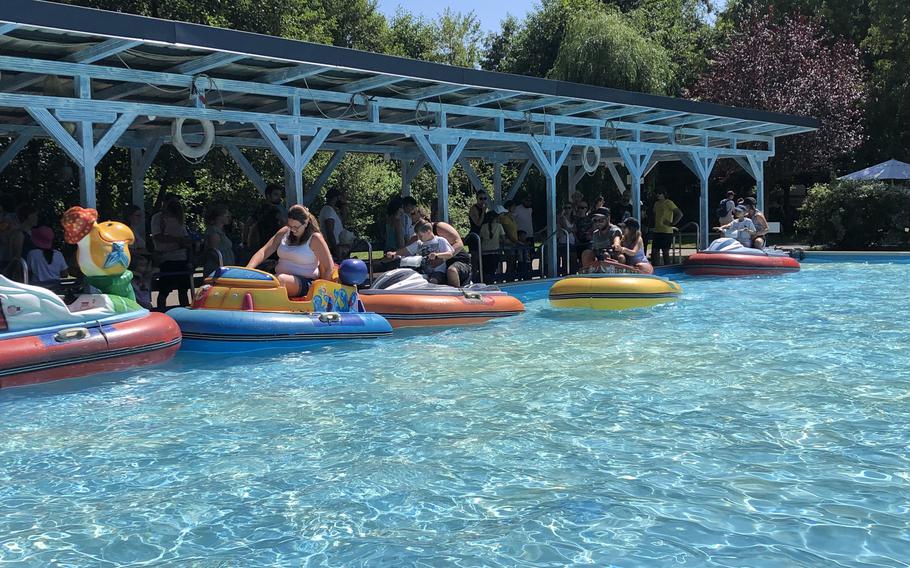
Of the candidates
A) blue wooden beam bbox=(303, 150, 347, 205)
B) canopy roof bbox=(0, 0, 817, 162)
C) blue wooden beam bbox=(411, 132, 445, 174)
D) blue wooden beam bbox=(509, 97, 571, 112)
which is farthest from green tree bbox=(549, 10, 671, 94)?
blue wooden beam bbox=(411, 132, 445, 174)

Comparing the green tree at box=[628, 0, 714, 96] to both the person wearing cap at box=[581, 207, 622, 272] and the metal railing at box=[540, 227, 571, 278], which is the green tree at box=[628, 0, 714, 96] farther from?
the person wearing cap at box=[581, 207, 622, 272]

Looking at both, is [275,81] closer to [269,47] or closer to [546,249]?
[269,47]

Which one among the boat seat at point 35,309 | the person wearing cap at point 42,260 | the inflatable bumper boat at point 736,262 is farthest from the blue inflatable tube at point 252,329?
the inflatable bumper boat at point 736,262

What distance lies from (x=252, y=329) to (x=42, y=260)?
270 cm

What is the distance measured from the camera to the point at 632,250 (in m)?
13.4

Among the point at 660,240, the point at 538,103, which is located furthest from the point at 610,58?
the point at 538,103

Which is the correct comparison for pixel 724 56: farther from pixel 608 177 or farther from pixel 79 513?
pixel 79 513

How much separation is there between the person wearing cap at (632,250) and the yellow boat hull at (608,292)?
2.98 feet

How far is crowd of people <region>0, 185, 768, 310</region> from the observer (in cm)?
967

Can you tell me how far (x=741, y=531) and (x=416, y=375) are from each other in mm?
4134

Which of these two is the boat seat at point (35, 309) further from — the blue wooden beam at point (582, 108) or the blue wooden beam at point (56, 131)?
the blue wooden beam at point (582, 108)

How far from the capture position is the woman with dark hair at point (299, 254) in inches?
374

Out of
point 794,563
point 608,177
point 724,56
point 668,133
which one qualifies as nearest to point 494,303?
point 794,563

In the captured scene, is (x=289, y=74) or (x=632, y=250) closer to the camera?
(x=289, y=74)
